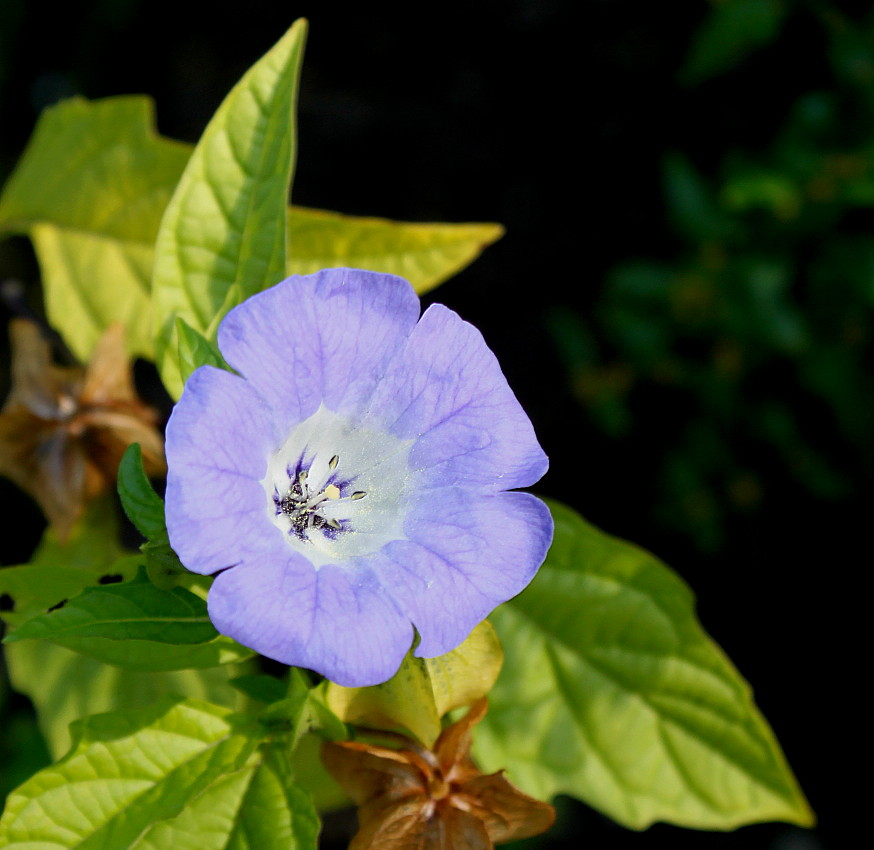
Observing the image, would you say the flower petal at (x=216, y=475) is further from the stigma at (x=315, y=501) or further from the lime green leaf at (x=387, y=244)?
the lime green leaf at (x=387, y=244)

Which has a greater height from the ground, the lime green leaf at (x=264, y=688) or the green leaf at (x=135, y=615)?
the green leaf at (x=135, y=615)

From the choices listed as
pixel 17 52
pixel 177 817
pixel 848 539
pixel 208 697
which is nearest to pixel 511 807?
pixel 177 817

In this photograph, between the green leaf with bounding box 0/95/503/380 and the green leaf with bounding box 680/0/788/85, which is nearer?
the green leaf with bounding box 0/95/503/380

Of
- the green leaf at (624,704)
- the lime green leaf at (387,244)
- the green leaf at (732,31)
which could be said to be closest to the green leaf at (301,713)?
the green leaf at (624,704)

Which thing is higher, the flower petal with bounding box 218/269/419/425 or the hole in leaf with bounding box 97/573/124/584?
the flower petal with bounding box 218/269/419/425

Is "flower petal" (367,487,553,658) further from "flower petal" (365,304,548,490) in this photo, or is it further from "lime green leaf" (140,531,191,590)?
"lime green leaf" (140,531,191,590)

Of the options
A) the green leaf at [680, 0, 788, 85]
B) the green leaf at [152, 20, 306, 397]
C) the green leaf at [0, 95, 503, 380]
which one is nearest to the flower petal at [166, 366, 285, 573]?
the green leaf at [152, 20, 306, 397]
